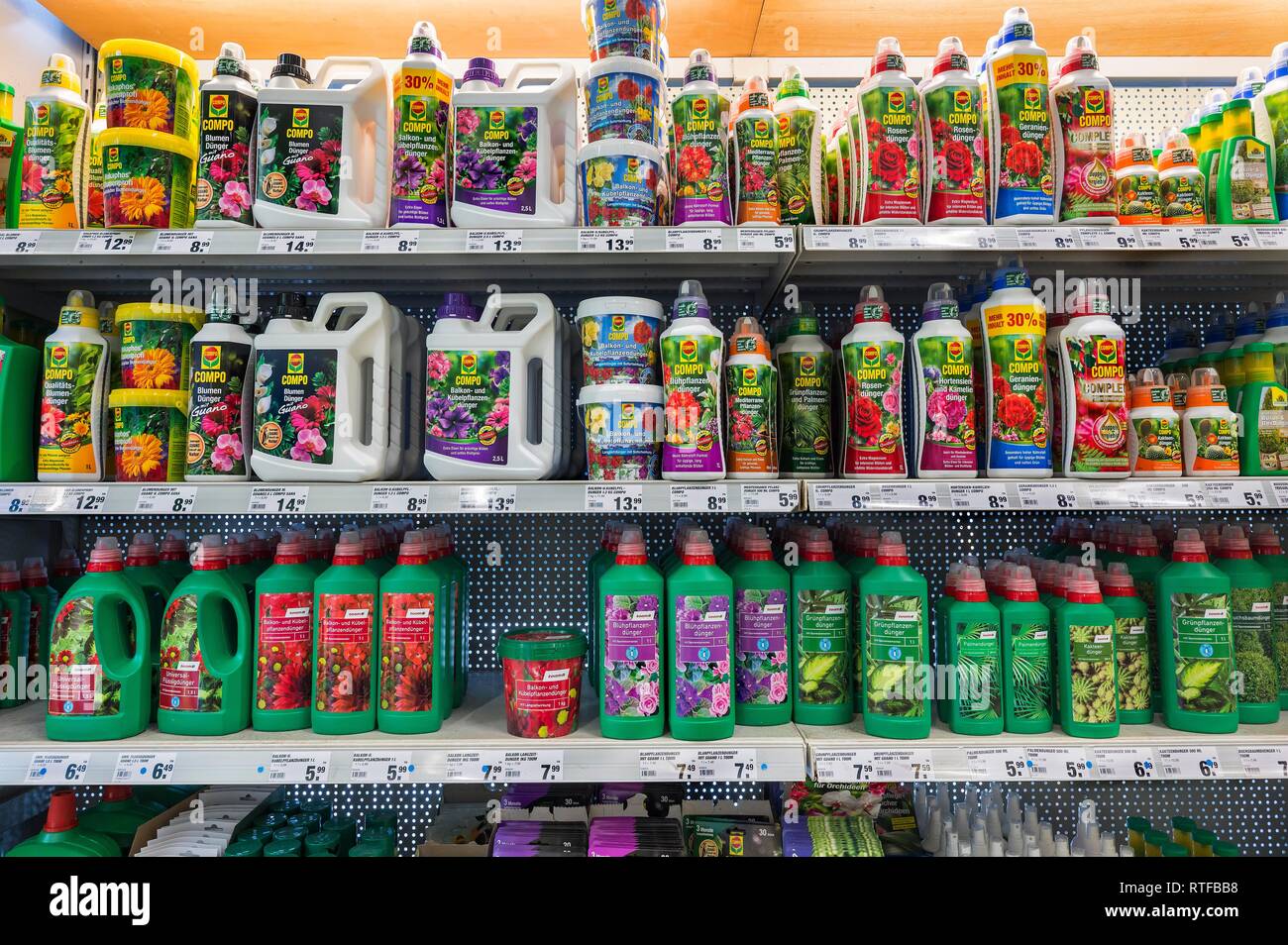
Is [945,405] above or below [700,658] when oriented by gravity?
above

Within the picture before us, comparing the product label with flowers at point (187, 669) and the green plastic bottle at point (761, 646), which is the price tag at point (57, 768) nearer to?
the product label with flowers at point (187, 669)

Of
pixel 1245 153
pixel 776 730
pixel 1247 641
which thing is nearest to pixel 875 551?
pixel 776 730

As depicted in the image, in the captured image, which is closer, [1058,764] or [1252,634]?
[1058,764]

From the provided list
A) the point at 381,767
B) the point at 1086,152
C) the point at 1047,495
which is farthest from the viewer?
the point at 1086,152

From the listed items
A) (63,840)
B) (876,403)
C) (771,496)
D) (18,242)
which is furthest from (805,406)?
(63,840)

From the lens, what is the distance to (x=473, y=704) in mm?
1768

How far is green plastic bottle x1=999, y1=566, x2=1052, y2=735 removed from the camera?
1521 mm

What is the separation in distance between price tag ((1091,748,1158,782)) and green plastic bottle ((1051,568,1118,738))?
42 mm

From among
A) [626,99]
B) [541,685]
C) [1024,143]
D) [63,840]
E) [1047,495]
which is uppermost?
[626,99]

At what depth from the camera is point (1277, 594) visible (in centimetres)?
171

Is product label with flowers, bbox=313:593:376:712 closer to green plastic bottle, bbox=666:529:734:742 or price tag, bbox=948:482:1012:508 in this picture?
green plastic bottle, bbox=666:529:734:742

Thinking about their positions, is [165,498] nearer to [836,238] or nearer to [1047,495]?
[836,238]

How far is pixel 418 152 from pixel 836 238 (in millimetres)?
977

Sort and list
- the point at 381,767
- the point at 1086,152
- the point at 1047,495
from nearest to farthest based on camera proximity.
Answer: the point at 381,767, the point at 1047,495, the point at 1086,152
